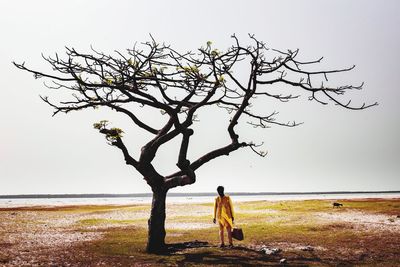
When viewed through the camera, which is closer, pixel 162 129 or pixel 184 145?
pixel 184 145

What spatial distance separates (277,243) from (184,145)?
260 inches

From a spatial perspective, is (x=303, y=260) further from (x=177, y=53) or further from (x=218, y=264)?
(x=177, y=53)

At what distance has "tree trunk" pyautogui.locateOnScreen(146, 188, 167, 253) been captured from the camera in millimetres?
15820

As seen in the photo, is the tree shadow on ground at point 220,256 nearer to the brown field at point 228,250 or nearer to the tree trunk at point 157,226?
the brown field at point 228,250

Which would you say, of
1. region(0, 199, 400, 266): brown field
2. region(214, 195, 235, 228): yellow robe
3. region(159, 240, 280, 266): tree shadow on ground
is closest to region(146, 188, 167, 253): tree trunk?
region(0, 199, 400, 266): brown field

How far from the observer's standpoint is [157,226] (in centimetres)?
1608

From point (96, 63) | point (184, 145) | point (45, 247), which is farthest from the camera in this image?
point (45, 247)

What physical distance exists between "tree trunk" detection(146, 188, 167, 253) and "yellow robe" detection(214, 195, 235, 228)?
2423 millimetres

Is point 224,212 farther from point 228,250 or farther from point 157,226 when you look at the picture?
point 157,226

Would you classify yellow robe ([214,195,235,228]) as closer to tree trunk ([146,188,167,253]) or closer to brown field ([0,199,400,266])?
brown field ([0,199,400,266])

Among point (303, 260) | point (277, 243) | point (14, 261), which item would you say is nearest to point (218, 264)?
point (303, 260)

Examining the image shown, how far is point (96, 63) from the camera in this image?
14609 mm

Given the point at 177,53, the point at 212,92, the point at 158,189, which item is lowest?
the point at 158,189

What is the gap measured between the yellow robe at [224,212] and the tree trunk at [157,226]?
2.42 metres
